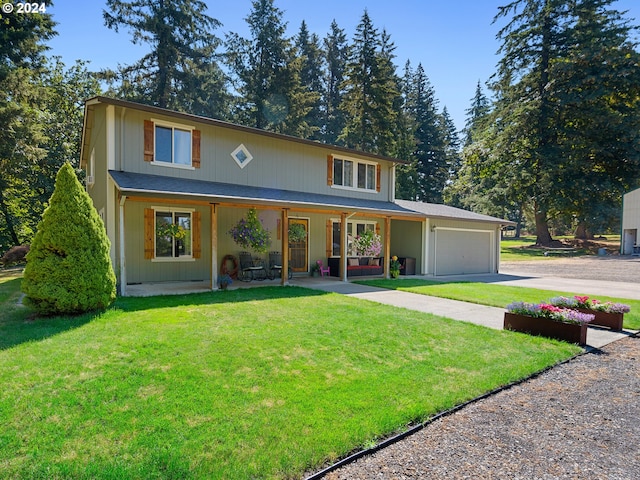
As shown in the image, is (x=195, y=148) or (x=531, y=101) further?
(x=531, y=101)

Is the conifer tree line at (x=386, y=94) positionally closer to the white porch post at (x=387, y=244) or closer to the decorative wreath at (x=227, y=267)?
the decorative wreath at (x=227, y=267)

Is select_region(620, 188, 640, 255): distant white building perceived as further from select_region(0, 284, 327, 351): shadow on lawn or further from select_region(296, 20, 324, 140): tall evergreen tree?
select_region(0, 284, 327, 351): shadow on lawn

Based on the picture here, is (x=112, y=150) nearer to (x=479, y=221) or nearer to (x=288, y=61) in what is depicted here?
(x=479, y=221)

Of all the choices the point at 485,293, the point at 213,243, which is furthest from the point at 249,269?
the point at 485,293

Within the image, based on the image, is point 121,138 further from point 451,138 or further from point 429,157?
point 451,138

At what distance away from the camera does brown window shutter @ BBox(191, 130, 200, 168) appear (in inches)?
398

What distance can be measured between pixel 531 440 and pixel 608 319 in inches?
192

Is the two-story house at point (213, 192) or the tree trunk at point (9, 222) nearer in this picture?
the two-story house at point (213, 192)

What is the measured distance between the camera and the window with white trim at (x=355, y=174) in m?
13.3

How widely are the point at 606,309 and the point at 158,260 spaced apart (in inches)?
396

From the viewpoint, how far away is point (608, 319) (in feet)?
20.9

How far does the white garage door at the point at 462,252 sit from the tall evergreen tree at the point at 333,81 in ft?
70.1

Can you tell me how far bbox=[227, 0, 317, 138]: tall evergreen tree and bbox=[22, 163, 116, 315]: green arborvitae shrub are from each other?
2131cm

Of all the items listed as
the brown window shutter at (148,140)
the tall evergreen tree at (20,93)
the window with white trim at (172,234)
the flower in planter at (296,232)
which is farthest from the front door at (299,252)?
the tall evergreen tree at (20,93)
